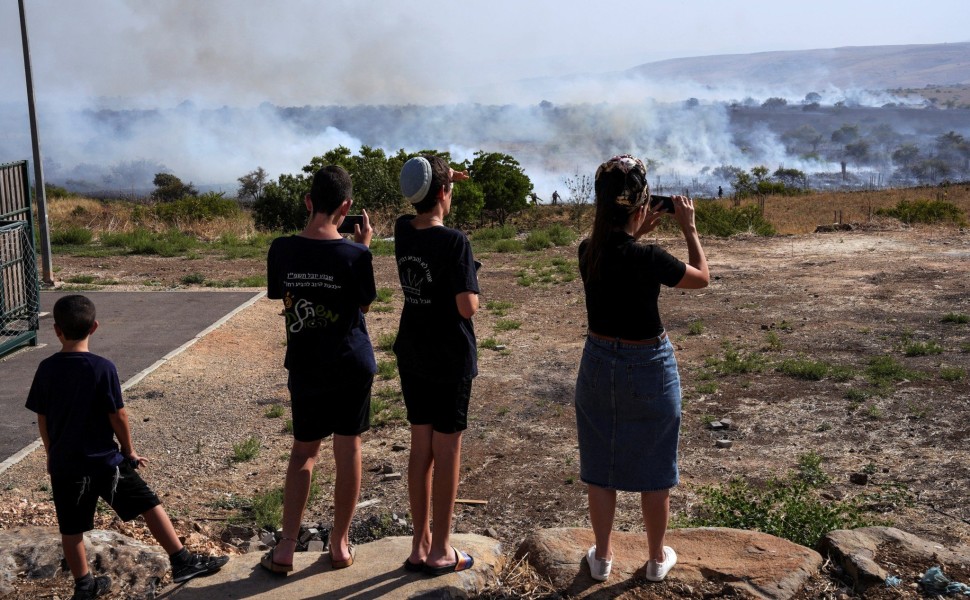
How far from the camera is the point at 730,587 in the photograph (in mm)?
3750

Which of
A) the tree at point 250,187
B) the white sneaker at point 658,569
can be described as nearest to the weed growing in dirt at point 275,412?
the white sneaker at point 658,569

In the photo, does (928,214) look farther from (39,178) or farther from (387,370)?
(39,178)

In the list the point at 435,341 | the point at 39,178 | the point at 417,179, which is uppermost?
the point at 39,178

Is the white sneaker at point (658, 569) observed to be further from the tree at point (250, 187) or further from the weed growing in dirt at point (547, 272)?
the tree at point (250, 187)

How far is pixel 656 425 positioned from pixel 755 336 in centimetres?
666

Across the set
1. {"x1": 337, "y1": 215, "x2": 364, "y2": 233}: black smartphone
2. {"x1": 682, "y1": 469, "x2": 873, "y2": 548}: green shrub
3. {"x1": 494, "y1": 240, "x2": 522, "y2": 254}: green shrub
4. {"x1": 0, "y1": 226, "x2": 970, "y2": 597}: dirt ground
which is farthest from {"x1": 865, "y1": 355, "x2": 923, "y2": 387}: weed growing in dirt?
{"x1": 494, "y1": 240, "x2": 522, "y2": 254}: green shrub

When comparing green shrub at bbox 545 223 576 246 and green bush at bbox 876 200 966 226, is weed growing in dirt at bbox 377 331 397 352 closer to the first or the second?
green shrub at bbox 545 223 576 246

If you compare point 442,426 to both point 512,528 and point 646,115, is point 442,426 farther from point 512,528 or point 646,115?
point 646,115

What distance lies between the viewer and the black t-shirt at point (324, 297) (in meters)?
3.70

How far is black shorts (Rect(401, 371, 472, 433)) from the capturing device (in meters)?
3.71

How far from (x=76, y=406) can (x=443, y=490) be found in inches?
56.2

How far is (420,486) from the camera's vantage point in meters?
3.86

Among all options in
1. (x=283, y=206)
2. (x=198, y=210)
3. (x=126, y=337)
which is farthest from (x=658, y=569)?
(x=283, y=206)

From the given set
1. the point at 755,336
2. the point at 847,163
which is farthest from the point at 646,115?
the point at 755,336
